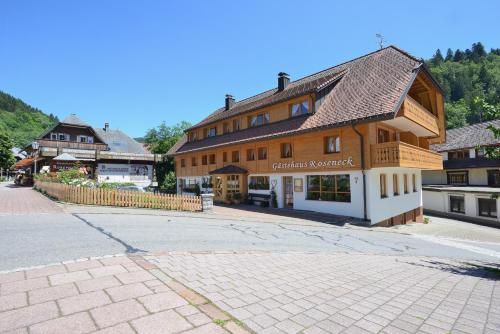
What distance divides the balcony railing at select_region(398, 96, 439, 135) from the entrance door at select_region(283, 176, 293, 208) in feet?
26.8

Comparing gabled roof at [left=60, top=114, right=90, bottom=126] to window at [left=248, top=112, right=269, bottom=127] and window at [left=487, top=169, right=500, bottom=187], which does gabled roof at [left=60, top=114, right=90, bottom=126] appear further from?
window at [left=487, top=169, right=500, bottom=187]

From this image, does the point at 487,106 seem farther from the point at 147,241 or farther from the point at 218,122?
the point at 218,122

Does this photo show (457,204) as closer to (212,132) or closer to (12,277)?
(212,132)

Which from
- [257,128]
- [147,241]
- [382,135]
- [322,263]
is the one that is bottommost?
[322,263]

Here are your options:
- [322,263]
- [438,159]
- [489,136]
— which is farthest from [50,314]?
[489,136]

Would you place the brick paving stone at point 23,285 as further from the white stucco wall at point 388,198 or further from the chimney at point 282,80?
the chimney at point 282,80

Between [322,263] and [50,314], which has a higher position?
[50,314]

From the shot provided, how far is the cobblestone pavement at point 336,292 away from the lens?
12.3 feet

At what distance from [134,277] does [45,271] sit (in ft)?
5.12

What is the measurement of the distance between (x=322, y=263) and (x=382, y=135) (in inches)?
552

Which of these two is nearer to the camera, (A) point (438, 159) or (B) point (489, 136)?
(A) point (438, 159)

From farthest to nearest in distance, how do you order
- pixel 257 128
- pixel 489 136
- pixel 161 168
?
pixel 161 168 < pixel 489 136 < pixel 257 128

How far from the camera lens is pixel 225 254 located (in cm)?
693

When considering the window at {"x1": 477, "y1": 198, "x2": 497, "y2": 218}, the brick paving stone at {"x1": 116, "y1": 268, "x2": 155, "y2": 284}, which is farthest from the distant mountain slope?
the window at {"x1": 477, "y1": 198, "x2": 497, "y2": 218}
